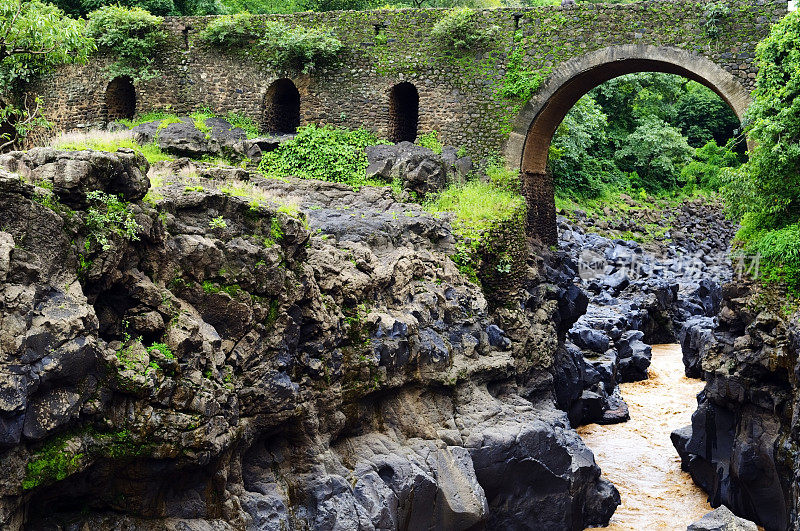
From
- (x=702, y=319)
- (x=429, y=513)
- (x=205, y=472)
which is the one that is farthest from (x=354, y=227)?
(x=702, y=319)

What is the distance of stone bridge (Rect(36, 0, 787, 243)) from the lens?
19109 millimetres

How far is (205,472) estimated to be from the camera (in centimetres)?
866

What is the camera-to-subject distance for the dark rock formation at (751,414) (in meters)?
13.5

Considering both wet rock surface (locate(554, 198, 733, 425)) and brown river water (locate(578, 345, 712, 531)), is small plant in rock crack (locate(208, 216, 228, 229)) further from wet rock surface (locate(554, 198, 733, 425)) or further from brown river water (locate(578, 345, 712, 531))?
wet rock surface (locate(554, 198, 733, 425))

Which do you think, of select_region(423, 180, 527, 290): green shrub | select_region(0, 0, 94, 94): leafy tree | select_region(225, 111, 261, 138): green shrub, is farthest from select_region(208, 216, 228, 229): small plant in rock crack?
select_region(225, 111, 261, 138): green shrub

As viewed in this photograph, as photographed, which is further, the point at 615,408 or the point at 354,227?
the point at 615,408

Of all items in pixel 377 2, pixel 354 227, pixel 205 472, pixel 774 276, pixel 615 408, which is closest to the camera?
pixel 205 472

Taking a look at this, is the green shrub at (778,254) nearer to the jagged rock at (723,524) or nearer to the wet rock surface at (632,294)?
the jagged rock at (723,524)

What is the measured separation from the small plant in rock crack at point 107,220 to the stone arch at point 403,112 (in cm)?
1359

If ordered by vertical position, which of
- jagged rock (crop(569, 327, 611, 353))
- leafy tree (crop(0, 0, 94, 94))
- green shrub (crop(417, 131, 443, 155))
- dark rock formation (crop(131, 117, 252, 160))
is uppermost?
leafy tree (crop(0, 0, 94, 94))

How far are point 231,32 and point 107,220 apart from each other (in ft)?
48.0

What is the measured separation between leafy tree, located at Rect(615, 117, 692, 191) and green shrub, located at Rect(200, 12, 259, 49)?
2048 centimetres

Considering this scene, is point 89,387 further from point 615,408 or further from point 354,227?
point 615,408

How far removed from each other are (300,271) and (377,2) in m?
25.4
